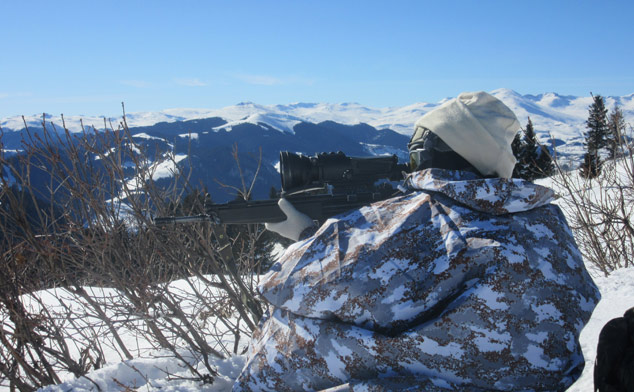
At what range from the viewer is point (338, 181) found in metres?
2.39

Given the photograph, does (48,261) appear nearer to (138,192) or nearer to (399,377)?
(138,192)

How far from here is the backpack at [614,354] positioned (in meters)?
1.71

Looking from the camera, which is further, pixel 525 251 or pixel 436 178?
pixel 436 178

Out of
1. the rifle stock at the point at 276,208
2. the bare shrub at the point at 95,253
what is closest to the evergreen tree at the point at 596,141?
the rifle stock at the point at 276,208

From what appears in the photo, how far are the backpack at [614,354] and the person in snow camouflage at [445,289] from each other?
10cm

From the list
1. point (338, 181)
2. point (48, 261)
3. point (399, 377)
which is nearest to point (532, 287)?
point (399, 377)

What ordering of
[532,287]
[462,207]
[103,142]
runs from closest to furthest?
1. [532,287]
2. [462,207]
3. [103,142]

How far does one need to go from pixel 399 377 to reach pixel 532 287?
0.61 meters

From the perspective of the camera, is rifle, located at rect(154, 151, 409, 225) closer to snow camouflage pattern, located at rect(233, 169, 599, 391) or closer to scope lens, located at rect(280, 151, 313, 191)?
scope lens, located at rect(280, 151, 313, 191)

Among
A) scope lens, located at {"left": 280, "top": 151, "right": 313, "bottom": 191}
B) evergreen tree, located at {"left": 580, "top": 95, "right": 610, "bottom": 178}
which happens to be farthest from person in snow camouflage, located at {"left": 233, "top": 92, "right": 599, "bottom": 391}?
evergreen tree, located at {"left": 580, "top": 95, "right": 610, "bottom": 178}

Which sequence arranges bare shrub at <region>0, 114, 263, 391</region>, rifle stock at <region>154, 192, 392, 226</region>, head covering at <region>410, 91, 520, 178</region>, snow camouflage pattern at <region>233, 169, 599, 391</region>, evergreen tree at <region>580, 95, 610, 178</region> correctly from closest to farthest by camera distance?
snow camouflage pattern at <region>233, 169, 599, 391</region>, head covering at <region>410, 91, 520, 178</region>, rifle stock at <region>154, 192, 392, 226</region>, bare shrub at <region>0, 114, 263, 391</region>, evergreen tree at <region>580, 95, 610, 178</region>

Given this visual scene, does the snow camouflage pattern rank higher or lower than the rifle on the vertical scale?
lower

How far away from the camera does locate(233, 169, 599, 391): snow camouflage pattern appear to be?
1694mm

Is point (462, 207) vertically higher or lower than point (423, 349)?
higher
